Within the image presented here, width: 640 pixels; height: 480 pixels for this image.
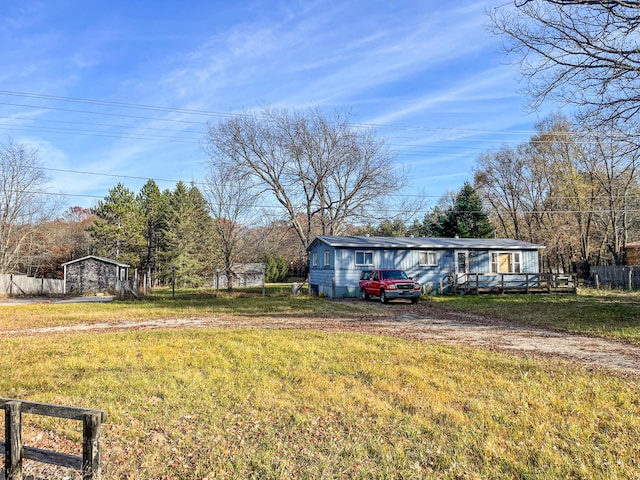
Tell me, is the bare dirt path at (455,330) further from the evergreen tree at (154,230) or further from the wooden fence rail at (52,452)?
the evergreen tree at (154,230)

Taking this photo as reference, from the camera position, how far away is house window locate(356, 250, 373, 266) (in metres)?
26.9

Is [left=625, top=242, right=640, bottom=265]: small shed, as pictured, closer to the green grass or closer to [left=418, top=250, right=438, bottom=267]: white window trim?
[left=418, top=250, right=438, bottom=267]: white window trim

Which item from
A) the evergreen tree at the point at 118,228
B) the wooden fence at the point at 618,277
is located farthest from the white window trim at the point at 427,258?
the evergreen tree at the point at 118,228

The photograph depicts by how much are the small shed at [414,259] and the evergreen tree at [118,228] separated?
2682 cm

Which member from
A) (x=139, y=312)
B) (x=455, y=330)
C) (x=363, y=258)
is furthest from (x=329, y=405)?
(x=363, y=258)

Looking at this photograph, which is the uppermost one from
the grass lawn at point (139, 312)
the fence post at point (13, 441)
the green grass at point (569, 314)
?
the fence post at point (13, 441)

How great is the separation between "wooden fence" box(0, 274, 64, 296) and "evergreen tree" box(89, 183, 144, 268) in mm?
10374

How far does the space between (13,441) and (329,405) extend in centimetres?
365

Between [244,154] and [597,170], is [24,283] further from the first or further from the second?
[597,170]

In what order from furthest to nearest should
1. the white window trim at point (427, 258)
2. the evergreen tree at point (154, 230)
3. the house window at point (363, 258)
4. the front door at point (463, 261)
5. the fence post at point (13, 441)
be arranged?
the evergreen tree at point (154, 230)
the front door at point (463, 261)
the white window trim at point (427, 258)
the house window at point (363, 258)
the fence post at point (13, 441)

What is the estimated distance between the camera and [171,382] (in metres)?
7.07

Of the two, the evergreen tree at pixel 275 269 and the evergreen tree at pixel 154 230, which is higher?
the evergreen tree at pixel 154 230

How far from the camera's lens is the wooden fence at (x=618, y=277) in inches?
1129

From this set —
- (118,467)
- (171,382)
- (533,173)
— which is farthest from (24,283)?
(533,173)
